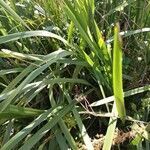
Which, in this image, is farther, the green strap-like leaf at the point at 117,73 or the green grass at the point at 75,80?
the green grass at the point at 75,80

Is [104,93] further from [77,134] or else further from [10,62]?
[10,62]

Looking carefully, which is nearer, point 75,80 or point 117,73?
point 117,73

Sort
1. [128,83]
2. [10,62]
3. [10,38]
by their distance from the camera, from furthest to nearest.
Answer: [10,62], [128,83], [10,38]

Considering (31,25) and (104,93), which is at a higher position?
(31,25)

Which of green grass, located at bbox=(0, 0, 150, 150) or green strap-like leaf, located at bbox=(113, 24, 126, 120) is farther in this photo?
green grass, located at bbox=(0, 0, 150, 150)

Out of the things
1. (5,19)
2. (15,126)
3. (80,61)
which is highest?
(5,19)

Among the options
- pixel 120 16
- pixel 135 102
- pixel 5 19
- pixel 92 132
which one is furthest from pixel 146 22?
pixel 5 19

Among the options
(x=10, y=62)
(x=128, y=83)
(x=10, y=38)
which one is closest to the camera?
(x=10, y=38)

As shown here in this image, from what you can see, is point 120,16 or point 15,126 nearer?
point 15,126
